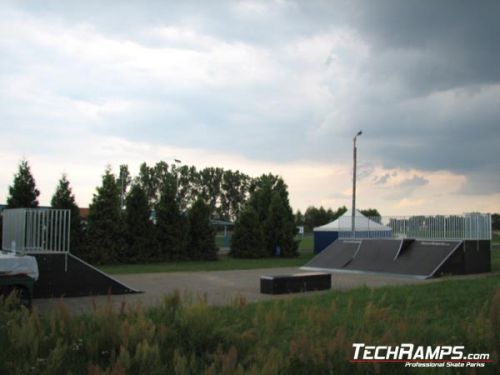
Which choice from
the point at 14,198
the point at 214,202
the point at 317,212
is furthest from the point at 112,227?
the point at 317,212

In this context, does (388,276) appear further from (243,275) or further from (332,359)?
(332,359)

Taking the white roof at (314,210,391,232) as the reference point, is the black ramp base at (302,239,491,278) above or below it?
below

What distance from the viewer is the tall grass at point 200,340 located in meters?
4.72

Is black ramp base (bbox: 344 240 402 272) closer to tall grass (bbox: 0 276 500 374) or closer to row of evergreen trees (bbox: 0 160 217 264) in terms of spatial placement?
row of evergreen trees (bbox: 0 160 217 264)

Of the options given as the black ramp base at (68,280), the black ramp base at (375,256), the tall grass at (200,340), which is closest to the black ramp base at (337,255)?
the black ramp base at (375,256)

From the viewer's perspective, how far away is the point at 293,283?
13.6 meters

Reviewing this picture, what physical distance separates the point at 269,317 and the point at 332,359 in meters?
1.47

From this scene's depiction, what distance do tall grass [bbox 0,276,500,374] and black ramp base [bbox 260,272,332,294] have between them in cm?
548

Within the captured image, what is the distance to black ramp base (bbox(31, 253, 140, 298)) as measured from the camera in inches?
502

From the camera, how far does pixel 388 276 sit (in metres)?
18.8

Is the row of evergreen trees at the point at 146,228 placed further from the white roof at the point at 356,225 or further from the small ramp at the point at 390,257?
the small ramp at the point at 390,257

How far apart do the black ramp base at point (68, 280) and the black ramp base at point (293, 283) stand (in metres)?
3.39

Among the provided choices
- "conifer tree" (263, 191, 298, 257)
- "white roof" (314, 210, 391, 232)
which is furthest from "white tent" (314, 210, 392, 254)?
"conifer tree" (263, 191, 298, 257)

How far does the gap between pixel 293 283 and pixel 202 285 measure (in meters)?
3.01
